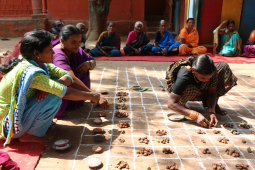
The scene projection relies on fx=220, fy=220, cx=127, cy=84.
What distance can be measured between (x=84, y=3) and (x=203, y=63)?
9.59 metres

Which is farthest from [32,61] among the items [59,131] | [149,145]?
[149,145]

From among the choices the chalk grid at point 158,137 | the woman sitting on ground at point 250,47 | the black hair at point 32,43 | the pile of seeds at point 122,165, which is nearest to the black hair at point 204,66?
the chalk grid at point 158,137

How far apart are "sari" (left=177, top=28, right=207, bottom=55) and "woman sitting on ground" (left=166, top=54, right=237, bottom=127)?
423 centimetres

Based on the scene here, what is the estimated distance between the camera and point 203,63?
8.16 ft

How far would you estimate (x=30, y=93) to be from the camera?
222 centimetres

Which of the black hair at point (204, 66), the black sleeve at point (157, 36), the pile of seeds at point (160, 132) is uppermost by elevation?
the black sleeve at point (157, 36)

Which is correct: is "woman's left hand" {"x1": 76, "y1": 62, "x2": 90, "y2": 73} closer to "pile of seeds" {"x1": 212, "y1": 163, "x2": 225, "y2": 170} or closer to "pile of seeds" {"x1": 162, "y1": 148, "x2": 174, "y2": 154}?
"pile of seeds" {"x1": 162, "y1": 148, "x2": 174, "y2": 154}

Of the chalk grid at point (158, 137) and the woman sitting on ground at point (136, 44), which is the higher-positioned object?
the woman sitting on ground at point (136, 44)

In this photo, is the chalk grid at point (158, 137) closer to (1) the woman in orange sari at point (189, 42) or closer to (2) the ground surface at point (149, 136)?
(2) the ground surface at point (149, 136)

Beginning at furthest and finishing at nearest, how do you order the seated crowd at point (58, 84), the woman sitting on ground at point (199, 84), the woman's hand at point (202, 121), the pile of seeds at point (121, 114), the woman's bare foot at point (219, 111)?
1. the woman's bare foot at point (219, 111)
2. the pile of seeds at point (121, 114)
3. the woman's hand at point (202, 121)
4. the woman sitting on ground at point (199, 84)
5. the seated crowd at point (58, 84)

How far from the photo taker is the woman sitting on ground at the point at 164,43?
719 cm

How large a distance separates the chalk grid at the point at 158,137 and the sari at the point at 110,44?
3.28 metres

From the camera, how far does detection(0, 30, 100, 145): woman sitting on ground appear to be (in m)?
2.07

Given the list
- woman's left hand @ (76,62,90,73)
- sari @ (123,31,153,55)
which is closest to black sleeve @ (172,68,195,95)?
Answer: woman's left hand @ (76,62,90,73)
